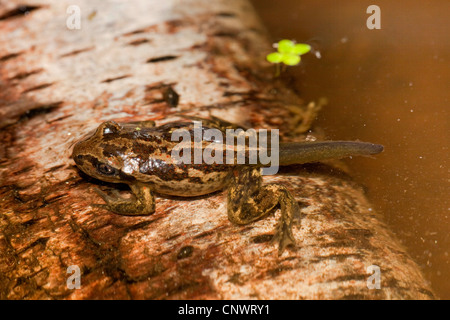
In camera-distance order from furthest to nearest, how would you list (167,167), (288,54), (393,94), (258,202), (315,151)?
(288,54) < (393,94) < (315,151) < (167,167) < (258,202)

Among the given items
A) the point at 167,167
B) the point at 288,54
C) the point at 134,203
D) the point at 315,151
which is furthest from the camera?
the point at 288,54

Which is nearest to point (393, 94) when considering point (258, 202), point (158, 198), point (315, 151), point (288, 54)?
point (288, 54)

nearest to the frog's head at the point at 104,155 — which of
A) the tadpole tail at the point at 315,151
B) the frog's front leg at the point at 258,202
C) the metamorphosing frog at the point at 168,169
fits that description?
the metamorphosing frog at the point at 168,169

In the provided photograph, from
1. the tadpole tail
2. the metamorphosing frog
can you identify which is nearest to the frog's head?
the metamorphosing frog

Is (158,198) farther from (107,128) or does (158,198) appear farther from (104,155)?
(107,128)

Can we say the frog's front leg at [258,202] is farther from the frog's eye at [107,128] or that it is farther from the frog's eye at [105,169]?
the frog's eye at [107,128]

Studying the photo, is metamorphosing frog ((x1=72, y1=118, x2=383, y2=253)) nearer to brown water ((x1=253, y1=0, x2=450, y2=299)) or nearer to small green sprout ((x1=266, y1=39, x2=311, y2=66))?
brown water ((x1=253, y1=0, x2=450, y2=299))
